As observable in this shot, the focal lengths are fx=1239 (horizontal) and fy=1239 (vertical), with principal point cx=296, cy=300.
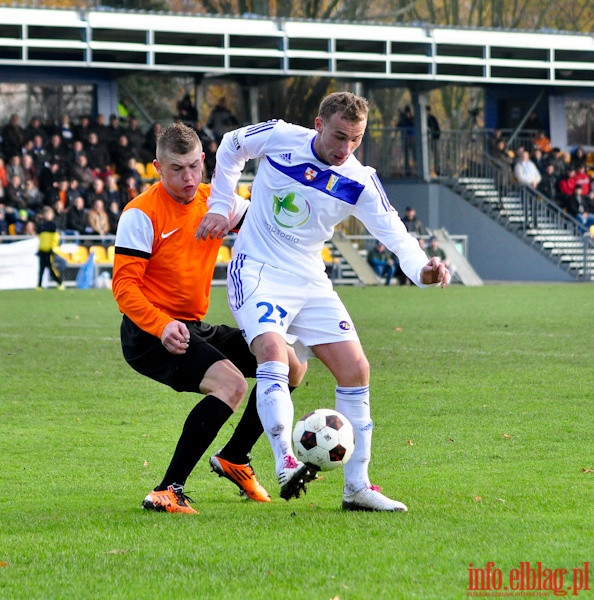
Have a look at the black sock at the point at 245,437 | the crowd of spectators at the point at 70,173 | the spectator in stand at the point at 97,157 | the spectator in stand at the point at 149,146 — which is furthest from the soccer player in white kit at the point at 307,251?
the spectator in stand at the point at 149,146

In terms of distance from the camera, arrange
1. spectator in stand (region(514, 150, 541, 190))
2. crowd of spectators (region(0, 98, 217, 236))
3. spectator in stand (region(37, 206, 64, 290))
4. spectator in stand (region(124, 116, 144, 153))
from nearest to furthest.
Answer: spectator in stand (region(37, 206, 64, 290)) < crowd of spectators (region(0, 98, 217, 236)) < spectator in stand (region(124, 116, 144, 153)) < spectator in stand (region(514, 150, 541, 190))

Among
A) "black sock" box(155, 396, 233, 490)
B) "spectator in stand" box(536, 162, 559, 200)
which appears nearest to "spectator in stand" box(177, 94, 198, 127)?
"spectator in stand" box(536, 162, 559, 200)

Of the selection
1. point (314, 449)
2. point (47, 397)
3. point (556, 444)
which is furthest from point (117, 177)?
point (314, 449)

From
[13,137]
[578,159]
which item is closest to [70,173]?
[13,137]

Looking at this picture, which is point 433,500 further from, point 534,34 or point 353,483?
point 534,34

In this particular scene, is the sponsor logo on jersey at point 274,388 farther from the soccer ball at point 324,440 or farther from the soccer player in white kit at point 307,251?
the soccer ball at point 324,440

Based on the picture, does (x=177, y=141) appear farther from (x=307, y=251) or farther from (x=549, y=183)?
(x=549, y=183)

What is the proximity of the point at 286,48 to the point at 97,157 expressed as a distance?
Answer: 7038 millimetres

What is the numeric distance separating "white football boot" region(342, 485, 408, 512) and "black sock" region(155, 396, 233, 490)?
0.69 meters

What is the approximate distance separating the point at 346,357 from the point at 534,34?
109 ft

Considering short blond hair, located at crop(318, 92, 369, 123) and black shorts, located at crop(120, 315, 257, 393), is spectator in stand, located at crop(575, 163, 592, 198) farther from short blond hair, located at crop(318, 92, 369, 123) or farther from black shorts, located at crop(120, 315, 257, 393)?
short blond hair, located at crop(318, 92, 369, 123)

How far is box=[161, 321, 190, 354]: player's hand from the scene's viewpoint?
18.6 feet

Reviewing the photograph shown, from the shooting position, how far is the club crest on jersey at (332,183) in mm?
5949

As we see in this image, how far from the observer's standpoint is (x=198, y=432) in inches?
228
